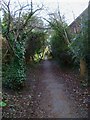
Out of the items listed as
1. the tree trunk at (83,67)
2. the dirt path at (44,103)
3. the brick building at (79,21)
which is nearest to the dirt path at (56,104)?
the dirt path at (44,103)

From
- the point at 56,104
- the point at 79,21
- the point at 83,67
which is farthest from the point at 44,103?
the point at 79,21

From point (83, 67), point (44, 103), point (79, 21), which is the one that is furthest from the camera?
point (79, 21)

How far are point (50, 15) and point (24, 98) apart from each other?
10867 millimetres

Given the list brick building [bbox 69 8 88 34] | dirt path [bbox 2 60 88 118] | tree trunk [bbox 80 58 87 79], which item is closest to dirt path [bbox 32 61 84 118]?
dirt path [bbox 2 60 88 118]

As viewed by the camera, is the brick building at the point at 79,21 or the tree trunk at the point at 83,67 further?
the tree trunk at the point at 83,67

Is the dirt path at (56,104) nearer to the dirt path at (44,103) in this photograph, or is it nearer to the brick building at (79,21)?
the dirt path at (44,103)

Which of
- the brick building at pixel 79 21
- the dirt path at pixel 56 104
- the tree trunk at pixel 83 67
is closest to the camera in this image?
the dirt path at pixel 56 104

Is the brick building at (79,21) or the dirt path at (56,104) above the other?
the brick building at (79,21)

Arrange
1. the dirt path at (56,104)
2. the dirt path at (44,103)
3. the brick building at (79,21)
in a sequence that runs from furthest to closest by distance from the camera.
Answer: the brick building at (79,21) < the dirt path at (56,104) < the dirt path at (44,103)

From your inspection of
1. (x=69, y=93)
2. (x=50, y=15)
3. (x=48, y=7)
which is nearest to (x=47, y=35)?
(x=50, y=15)

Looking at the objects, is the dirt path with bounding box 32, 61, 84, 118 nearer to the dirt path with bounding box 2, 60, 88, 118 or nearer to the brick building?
the dirt path with bounding box 2, 60, 88, 118

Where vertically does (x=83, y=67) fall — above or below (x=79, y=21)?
below

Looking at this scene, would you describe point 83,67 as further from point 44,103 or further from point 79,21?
point 44,103

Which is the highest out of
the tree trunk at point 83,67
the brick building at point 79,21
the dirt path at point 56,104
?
the brick building at point 79,21
